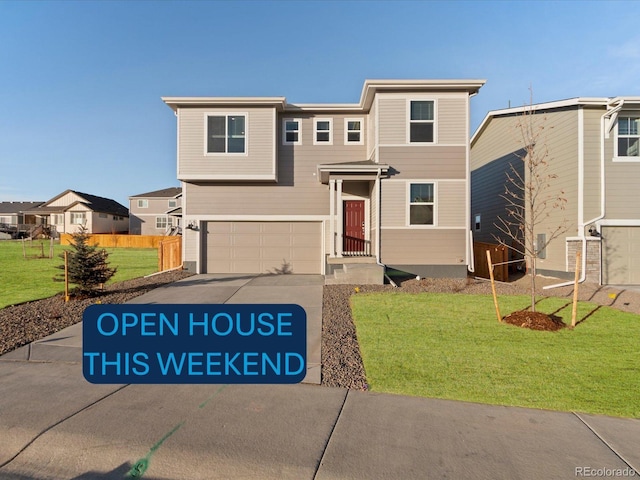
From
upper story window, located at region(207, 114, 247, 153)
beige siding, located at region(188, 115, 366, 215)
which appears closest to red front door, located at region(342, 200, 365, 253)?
beige siding, located at region(188, 115, 366, 215)

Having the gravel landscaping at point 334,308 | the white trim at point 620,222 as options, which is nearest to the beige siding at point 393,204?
the gravel landscaping at point 334,308

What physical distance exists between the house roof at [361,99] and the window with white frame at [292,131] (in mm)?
407

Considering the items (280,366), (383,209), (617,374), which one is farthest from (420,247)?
(280,366)

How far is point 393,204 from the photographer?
453 inches

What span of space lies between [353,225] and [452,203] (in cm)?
354

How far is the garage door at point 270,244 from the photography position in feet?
43.5

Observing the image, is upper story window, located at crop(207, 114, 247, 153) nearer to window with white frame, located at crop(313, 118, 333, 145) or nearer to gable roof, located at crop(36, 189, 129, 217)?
window with white frame, located at crop(313, 118, 333, 145)

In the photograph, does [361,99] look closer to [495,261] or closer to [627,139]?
[495,261]

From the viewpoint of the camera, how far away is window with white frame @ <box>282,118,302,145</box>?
43.3 ft

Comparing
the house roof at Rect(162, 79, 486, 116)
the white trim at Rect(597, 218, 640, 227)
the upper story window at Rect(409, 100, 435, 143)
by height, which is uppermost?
the house roof at Rect(162, 79, 486, 116)

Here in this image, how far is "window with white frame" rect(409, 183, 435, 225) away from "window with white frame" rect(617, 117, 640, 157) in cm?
605

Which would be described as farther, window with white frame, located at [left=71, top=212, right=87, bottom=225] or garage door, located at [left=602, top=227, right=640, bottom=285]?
window with white frame, located at [left=71, top=212, right=87, bottom=225]

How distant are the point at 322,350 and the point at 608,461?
10.8 ft

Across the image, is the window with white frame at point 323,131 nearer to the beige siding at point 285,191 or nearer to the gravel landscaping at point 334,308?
the beige siding at point 285,191
